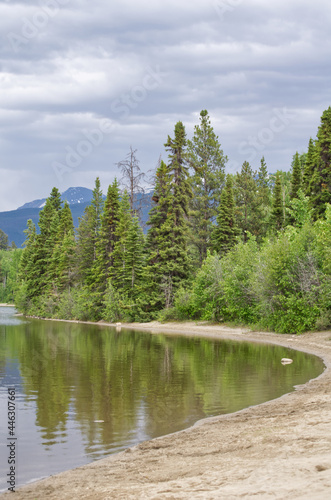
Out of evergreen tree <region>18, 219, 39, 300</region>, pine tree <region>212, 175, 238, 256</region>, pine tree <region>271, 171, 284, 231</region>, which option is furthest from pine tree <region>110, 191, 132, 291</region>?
evergreen tree <region>18, 219, 39, 300</region>

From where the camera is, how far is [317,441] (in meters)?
9.60

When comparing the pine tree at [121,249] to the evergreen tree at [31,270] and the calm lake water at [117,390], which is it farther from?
the calm lake water at [117,390]

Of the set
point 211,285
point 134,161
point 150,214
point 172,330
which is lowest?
point 172,330

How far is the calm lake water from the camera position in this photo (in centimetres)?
1219

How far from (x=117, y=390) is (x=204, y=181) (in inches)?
2037

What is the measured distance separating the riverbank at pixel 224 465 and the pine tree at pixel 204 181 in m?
53.2

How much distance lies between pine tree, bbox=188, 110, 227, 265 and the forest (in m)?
0.13

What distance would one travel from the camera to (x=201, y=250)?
68125 mm

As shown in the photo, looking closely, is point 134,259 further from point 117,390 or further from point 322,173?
point 117,390

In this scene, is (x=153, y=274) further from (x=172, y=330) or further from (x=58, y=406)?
(x=58, y=406)

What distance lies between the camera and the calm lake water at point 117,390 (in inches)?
480

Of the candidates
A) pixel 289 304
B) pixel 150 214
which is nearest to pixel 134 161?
pixel 150 214

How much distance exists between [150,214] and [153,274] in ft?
21.8

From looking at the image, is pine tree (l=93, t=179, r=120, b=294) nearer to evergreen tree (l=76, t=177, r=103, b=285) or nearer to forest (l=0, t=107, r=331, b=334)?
A: forest (l=0, t=107, r=331, b=334)
